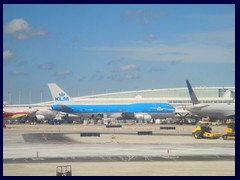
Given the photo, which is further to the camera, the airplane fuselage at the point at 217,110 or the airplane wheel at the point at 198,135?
the airplane fuselage at the point at 217,110

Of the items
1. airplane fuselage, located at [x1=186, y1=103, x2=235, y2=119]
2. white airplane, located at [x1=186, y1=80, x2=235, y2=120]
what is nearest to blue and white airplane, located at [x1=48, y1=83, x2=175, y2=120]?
white airplane, located at [x1=186, y1=80, x2=235, y2=120]

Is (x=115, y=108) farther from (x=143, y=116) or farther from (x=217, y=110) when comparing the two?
(x=217, y=110)

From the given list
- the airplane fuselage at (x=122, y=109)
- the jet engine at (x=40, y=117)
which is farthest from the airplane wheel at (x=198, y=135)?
the jet engine at (x=40, y=117)

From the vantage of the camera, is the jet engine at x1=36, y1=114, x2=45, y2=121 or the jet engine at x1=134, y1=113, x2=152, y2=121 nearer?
the jet engine at x1=134, y1=113, x2=152, y2=121

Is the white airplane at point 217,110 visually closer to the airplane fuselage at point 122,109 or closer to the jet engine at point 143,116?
the airplane fuselage at point 122,109

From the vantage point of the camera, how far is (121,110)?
18600cm

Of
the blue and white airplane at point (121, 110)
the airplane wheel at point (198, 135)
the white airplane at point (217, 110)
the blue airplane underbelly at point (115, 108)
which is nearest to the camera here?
the airplane wheel at point (198, 135)

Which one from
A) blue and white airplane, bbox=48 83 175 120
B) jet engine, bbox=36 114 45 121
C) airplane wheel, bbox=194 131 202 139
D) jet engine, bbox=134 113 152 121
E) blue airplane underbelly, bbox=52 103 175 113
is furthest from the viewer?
blue airplane underbelly, bbox=52 103 175 113

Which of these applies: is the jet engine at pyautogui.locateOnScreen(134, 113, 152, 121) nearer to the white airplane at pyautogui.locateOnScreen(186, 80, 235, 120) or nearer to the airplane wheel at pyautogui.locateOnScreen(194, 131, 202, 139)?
the white airplane at pyautogui.locateOnScreen(186, 80, 235, 120)

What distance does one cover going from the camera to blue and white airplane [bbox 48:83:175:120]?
175m

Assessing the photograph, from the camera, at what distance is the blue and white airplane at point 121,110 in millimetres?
175375
